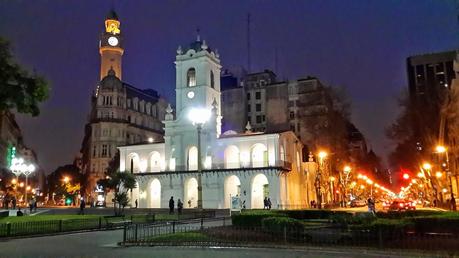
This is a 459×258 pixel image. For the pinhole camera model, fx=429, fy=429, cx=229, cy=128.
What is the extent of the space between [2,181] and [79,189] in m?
19.3

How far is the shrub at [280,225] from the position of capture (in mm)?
16266

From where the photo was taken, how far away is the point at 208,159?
59.4 meters

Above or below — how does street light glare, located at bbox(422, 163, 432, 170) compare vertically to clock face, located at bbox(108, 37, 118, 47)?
below

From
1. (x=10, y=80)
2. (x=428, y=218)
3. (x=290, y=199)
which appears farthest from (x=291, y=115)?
(x=10, y=80)

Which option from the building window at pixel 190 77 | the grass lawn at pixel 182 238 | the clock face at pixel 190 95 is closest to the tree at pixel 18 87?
the grass lawn at pixel 182 238

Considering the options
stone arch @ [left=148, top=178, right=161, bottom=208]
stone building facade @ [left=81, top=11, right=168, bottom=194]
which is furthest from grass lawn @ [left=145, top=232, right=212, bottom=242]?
stone building facade @ [left=81, top=11, right=168, bottom=194]

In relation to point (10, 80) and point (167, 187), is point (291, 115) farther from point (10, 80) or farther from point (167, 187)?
point (10, 80)

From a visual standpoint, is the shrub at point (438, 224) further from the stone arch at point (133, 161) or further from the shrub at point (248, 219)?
the stone arch at point (133, 161)

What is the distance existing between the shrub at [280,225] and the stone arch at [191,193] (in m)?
42.3

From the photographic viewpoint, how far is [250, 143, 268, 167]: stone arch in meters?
57.7

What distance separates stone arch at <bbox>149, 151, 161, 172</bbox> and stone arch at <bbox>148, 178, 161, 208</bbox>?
2.06 meters

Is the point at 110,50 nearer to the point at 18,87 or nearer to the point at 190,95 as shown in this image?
the point at 190,95

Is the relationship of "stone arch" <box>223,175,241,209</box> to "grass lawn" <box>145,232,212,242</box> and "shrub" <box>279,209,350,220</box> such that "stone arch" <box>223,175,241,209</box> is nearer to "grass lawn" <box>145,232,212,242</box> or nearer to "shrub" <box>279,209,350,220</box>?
"shrub" <box>279,209,350,220</box>

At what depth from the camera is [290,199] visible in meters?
60.4
